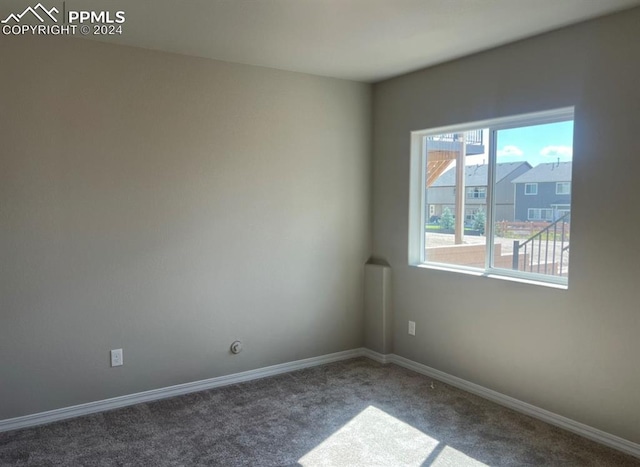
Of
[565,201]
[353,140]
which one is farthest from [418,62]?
[565,201]

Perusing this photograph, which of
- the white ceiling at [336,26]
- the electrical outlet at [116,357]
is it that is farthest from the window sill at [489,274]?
the electrical outlet at [116,357]

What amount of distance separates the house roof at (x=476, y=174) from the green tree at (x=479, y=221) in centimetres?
22

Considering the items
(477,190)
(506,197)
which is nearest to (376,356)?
(477,190)

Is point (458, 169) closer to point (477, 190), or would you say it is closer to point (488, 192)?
point (477, 190)

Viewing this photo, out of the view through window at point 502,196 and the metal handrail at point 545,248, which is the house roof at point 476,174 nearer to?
the view through window at point 502,196

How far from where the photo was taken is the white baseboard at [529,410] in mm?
Answer: 2777

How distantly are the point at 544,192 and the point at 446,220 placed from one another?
0.90 m

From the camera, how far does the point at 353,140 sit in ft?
14.2

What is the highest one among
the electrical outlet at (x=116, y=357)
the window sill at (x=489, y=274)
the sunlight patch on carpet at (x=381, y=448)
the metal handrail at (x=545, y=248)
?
the metal handrail at (x=545, y=248)

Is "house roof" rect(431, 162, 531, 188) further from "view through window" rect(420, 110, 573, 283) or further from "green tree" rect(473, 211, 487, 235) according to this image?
"green tree" rect(473, 211, 487, 235)

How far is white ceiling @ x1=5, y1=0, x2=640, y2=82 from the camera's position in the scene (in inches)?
102

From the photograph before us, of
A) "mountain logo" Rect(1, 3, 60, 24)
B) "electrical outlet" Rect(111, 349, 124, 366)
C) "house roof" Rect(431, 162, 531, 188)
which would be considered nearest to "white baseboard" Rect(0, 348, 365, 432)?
"electrical outlet" Rect(111, 349, 124, 366)

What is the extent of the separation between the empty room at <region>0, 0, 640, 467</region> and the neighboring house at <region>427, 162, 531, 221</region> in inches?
0.9

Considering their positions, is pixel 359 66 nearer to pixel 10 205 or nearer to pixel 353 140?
pixel 353 140
